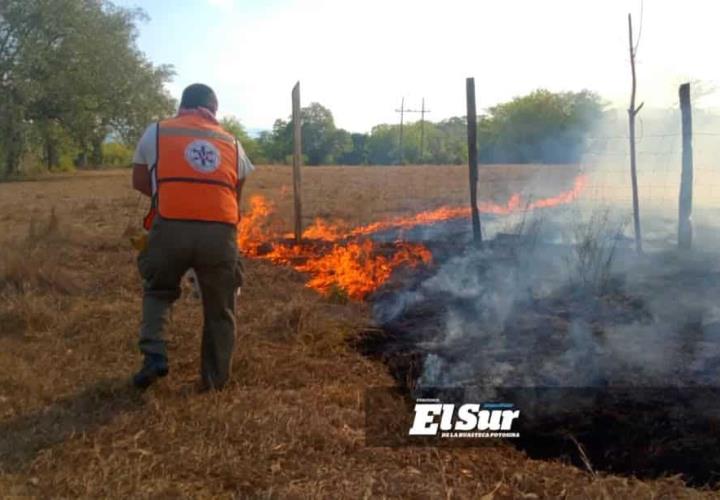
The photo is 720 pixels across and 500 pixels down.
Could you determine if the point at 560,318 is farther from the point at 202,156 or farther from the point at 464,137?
the point at 464,137

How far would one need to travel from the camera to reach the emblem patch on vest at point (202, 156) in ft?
13.2

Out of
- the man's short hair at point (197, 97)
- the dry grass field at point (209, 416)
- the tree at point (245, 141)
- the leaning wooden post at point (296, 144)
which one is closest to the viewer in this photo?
the dry grass field at point (209, 416)

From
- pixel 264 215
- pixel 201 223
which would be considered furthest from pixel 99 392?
pixel 264 215

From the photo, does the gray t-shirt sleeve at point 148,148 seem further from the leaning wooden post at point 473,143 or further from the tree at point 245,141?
the tree at point 245,141

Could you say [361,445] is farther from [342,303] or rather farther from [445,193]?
[445,193]

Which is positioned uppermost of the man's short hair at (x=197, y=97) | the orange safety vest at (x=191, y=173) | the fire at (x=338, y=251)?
the man's short hair at (x=197, y=97)

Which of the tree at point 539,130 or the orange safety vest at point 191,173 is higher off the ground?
the tree at point 539,130

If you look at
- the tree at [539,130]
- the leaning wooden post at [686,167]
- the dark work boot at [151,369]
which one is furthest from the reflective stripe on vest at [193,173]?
the tree at [539,130]

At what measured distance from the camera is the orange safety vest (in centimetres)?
398

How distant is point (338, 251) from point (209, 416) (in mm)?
4886

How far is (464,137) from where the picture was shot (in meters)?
49.0

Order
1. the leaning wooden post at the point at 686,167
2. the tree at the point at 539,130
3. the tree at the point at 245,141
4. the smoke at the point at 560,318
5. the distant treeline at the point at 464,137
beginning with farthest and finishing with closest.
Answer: the tree at the point at 245,141, the distant treeline at the point at 464,137, the tree at the point at 539,130, the leaning wooden post at the point at 686,167, the smoke at the point at 560,318

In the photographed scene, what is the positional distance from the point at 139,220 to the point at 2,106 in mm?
18642

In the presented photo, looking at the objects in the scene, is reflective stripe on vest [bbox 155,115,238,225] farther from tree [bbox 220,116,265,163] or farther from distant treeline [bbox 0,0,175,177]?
tree [bbox 220,116,265,163]
